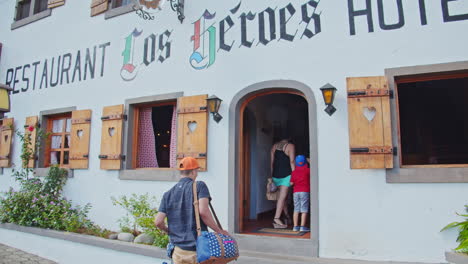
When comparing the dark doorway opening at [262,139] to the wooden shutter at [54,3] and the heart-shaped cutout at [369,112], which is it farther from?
the wooden shutter at [54,3]

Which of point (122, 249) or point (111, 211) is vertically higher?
point (111, 211)

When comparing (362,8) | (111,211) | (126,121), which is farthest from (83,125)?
(362,8)

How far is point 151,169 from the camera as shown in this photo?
237 inches

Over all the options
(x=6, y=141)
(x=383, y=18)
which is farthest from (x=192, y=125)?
(x=6, y=141)

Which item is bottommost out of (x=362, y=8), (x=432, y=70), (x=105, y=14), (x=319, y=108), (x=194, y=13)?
(x=319, y=108)

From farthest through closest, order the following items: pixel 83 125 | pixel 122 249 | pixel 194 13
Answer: pixel 83 125, pixel 194 13, pixel 122 249

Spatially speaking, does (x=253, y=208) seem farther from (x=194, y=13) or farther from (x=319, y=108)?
(x=194, y=13)

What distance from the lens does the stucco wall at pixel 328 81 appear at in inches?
165

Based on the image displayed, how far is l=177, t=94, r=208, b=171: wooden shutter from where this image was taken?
539 centimetres

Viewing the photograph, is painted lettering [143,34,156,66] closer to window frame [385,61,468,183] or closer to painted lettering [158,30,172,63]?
painted lettering [158,30,172,63]

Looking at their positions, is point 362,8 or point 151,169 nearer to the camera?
point 362,8

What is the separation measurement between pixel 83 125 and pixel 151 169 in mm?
1863

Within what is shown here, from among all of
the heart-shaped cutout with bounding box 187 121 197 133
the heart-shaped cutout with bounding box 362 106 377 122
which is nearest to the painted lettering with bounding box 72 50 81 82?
the heart-shaped cutout with bounding box 187 121 197 133

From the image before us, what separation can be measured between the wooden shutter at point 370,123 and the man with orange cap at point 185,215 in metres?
2.21
